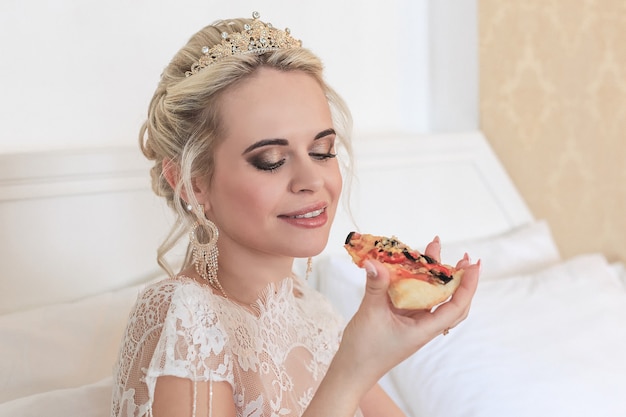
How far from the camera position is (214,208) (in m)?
1.33

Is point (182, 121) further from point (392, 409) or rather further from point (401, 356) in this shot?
point (392, 409)

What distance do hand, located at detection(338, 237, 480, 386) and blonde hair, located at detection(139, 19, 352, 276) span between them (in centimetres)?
42

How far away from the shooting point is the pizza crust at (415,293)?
988mm

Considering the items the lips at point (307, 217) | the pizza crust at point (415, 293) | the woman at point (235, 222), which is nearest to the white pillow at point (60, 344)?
the woman at point (235, 222)

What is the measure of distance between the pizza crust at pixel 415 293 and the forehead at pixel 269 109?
0.38m

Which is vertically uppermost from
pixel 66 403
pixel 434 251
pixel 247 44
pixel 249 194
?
pixel 247 44

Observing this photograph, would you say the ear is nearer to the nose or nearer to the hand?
the nose

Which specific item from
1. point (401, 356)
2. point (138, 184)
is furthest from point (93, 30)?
point (401, 356)

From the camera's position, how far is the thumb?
3.28 ft

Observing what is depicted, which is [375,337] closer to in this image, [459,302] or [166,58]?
[459,302]

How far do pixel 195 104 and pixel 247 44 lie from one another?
0.15m

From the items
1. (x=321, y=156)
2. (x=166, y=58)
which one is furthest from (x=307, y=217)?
(x=166, y=58)

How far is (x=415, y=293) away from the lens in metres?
0.99

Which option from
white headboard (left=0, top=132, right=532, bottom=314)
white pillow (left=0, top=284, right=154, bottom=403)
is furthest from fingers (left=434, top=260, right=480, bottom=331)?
white headboard (left=0, top=132, right=532, bottom=314)
